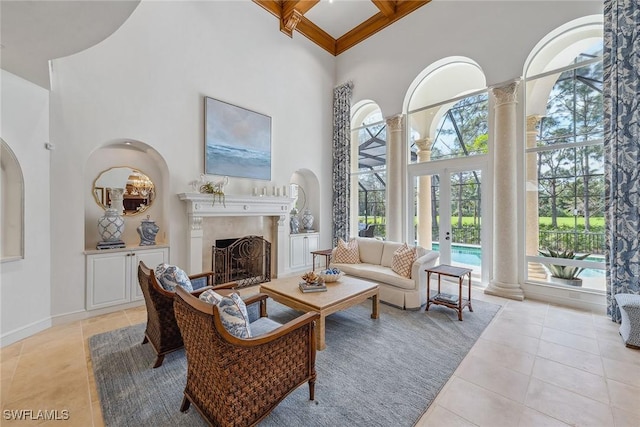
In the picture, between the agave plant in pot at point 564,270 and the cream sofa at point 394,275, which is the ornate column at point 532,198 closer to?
the agave plant in pot at point 564,270

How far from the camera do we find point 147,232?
402 centimetres

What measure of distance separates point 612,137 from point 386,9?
4.65m

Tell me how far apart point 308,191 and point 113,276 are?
4250mm

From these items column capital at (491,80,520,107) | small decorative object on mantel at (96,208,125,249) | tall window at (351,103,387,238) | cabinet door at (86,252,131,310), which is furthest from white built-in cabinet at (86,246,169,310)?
column capital at (491,80,520,107)

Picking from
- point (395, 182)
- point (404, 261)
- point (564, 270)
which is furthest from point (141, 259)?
point (564, 270)

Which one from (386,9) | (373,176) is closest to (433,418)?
(373,176)

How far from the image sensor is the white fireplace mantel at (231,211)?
170 inches

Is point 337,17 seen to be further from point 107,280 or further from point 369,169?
point 107,280

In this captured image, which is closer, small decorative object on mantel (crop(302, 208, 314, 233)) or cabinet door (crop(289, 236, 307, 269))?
cabinet door (crop(289, 236, 307, 269))

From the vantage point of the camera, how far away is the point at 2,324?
2.76 m

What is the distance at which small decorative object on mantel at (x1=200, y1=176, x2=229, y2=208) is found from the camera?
174 inches

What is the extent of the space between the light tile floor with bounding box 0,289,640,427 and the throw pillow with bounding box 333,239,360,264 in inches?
86.5

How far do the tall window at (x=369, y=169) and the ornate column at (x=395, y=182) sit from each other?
32cm

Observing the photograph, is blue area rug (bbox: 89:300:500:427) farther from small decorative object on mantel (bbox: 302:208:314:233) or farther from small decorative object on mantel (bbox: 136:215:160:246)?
small decorative object on mantel (bbox: 302:208:314:233)
